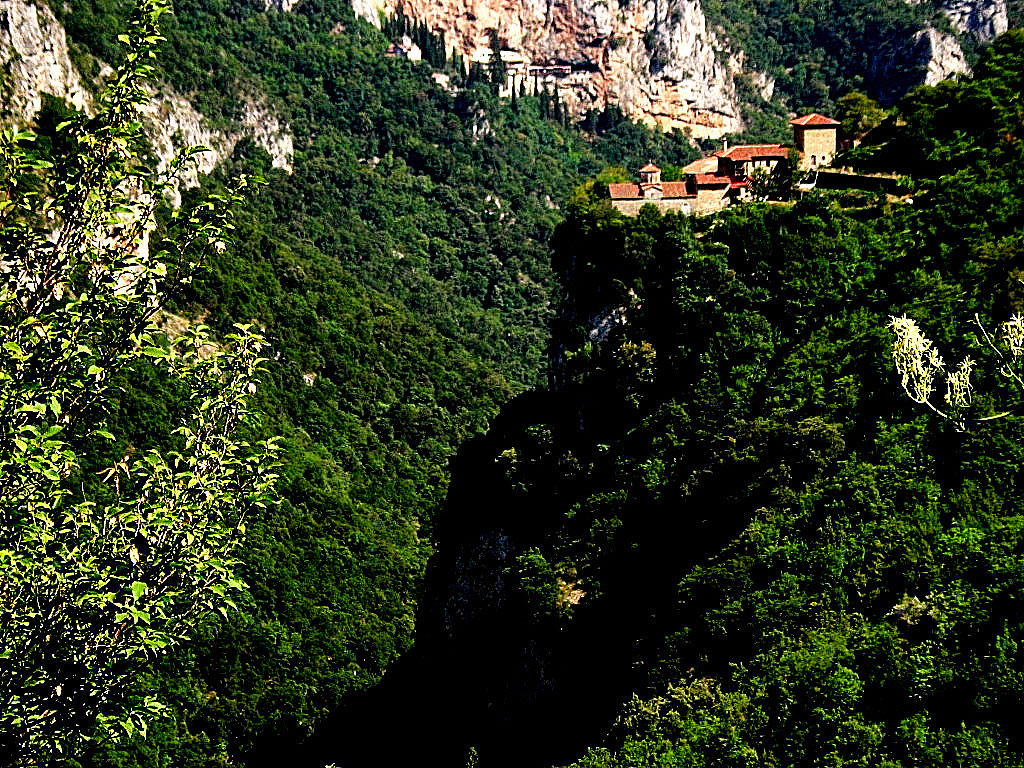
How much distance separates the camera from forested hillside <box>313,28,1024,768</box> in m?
23.8

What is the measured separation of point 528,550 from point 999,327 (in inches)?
656

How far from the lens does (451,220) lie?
164 metres

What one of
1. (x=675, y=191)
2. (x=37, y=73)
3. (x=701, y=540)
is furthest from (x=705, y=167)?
(x=37, y=73)

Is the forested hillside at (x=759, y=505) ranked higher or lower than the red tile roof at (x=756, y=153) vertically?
lower

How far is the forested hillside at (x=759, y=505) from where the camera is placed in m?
23.8

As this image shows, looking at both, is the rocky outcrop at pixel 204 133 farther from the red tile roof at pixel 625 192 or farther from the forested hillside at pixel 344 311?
the red tile roof at pixel 625 192

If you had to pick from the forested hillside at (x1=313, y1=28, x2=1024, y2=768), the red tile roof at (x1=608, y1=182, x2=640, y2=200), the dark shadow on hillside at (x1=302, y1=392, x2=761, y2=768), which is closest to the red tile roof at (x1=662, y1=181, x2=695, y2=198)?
the red tile roof at (x1=608, y1=182, x2=640, y2=200)

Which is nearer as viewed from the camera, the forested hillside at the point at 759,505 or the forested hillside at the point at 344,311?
the forested hillside at the point at 759,505

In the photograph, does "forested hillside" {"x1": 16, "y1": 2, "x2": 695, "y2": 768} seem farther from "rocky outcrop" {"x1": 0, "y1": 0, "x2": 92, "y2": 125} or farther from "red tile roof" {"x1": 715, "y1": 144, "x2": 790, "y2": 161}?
"red tile roof" {"x1": 715, "y1": 144, "x2": 790, "y2": 161}

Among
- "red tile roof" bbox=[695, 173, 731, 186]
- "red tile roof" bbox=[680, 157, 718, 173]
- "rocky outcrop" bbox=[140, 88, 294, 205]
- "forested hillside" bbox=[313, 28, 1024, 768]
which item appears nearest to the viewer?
"forested hillside" bbox=[313, 28, 1024, 768]

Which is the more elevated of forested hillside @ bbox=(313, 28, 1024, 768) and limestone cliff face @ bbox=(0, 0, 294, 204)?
limestone cliff face @ bbox=(0, 0, 294, 204)

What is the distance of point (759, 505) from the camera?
30781 mm

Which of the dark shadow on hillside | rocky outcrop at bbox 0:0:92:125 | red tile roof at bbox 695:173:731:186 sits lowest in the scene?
the dark shadow on hillside

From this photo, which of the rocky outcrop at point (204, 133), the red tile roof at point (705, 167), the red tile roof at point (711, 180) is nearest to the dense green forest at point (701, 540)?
the red tile roof at point (711, 180)
